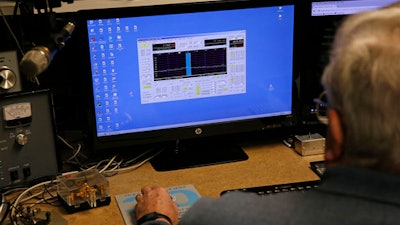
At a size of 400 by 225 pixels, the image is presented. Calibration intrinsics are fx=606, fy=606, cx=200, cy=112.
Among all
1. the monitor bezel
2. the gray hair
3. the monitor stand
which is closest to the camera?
the gray hair

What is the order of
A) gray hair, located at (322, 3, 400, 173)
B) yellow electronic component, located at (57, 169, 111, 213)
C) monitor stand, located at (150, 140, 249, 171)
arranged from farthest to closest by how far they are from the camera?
monitor stand, located at (150, 140, 249, 171) < yellow electronic component, located at (57, 169, 111, 213) < gray hair, located at (322, 3, 400, 173)

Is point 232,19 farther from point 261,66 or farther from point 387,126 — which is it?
point 387,126

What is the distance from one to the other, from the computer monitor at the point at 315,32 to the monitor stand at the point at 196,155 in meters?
0.28

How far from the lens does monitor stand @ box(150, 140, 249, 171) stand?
1.92 metres

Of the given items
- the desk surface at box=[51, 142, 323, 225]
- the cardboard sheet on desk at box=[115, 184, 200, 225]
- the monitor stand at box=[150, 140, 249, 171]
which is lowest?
the cardboard sheet on desk at box=[115, 184, 200, 225]

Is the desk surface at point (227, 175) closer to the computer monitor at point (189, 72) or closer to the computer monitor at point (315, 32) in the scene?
the computer monitor at point (189, 72)

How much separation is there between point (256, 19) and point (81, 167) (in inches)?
28.1

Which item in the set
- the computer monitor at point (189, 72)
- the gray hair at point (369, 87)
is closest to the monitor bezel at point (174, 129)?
the computer monitor at point (189, 72)

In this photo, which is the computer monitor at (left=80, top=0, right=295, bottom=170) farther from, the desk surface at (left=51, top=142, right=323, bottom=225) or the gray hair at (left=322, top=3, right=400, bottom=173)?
the gray hair at (left=322, top=3, right=400, bottom=173)

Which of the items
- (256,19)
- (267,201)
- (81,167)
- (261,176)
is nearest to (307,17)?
(256,19)

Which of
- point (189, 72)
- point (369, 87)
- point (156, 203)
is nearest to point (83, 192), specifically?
point (156, 203)

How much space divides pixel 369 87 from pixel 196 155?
1079 millimetres

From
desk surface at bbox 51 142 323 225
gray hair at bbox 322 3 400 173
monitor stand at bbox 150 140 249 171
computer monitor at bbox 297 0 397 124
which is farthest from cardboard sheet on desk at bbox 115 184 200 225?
gray hair at bbox 322 3 400 173

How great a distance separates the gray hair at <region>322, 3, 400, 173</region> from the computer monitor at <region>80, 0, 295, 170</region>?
832 mm
